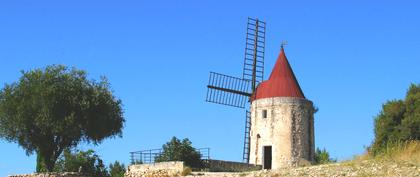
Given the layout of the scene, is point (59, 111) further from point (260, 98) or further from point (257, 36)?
point (257, 36)

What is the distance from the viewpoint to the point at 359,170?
24938 mm

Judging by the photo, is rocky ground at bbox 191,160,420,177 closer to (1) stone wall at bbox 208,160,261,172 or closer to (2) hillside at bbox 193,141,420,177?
(2) hillside at bbox 193,141,420,177

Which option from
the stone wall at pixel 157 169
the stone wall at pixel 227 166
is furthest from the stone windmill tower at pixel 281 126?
the stone wall at pixel 157 169

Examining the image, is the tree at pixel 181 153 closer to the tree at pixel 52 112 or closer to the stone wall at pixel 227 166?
the stone wall at pixel 227 166

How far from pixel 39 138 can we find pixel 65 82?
3.56m

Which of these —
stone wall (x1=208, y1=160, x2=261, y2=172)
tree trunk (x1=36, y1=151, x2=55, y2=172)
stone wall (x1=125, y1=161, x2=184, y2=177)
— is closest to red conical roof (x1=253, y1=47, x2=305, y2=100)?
stone wall (x1=208, y1=160, x2=261, y2=172)

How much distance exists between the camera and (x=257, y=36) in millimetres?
48375

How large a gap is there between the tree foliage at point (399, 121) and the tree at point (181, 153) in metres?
9.05

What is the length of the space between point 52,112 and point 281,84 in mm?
13175

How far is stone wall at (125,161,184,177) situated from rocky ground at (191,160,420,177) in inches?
305

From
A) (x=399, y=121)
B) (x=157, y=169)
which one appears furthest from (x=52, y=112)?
(x=399, y=121)

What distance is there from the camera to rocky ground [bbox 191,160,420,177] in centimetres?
2388

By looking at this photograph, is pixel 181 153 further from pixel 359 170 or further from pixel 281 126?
pixel 359 170

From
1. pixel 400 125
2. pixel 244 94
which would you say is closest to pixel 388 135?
pixel 400 125
